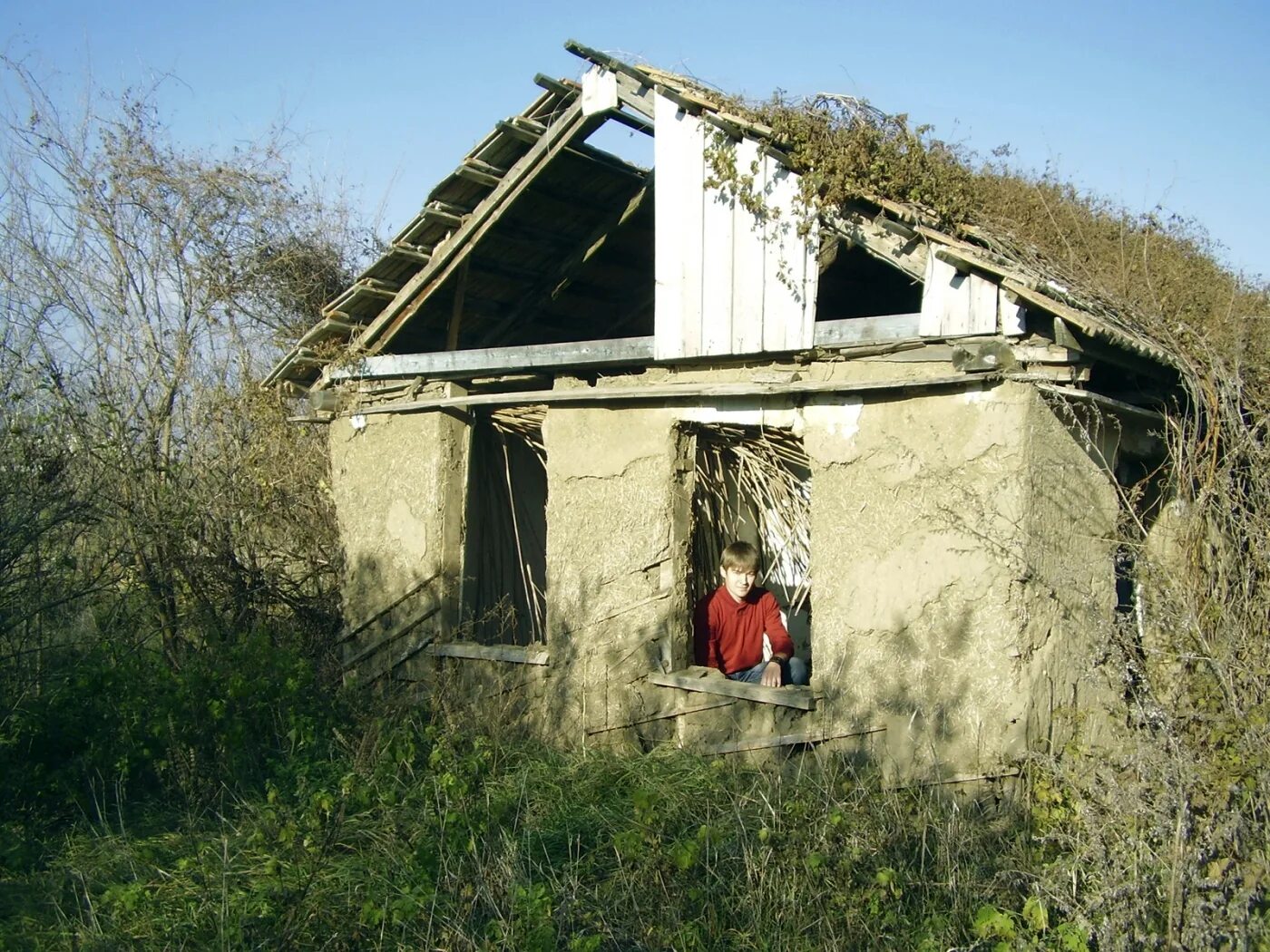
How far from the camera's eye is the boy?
6.69 metres

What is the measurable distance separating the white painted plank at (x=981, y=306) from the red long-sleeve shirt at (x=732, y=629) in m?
2.24

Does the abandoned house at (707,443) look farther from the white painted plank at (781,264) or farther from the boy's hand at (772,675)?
the boy's hand at (772,675)

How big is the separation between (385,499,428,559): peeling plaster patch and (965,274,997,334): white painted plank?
381 centimetres

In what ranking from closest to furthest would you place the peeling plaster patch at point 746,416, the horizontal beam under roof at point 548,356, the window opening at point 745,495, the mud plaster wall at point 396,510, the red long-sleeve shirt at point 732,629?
the horizontal beam under roof at point 548,356 → the peeling plaster patch at point 746,416 → the window opening at point 745,495 → the red long-sleeve shirt at point 732,629 → the mud plaster wall at point 396,510

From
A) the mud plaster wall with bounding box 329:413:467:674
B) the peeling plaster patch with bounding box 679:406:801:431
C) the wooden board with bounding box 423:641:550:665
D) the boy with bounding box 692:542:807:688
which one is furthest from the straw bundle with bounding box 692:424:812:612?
the mud plaster wall with bounding box 329:413:467:674

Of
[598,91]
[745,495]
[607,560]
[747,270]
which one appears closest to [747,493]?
[745,495]

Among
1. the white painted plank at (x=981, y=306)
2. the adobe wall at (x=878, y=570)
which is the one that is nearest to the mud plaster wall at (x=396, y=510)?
the adobe wall at (x=878, y=570)

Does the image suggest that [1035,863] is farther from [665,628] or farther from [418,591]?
[418,591]

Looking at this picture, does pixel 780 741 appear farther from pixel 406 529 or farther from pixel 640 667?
pixel 406 529

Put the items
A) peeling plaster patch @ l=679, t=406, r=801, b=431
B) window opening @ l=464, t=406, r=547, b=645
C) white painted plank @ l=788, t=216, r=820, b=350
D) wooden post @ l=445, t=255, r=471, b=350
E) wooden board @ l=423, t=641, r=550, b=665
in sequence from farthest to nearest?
window opening @ l=464, t=406, r=547, b=645 → wooden post @ l=445, t=255, r=471, b=350 → wooden board @ l=423, t=641, r=550, b=665 → peeling plaster patch @ l=679, t=406, r=801, b=431 → white painted plank @ l=788, t=216, r=820, b=350

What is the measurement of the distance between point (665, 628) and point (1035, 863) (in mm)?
2429

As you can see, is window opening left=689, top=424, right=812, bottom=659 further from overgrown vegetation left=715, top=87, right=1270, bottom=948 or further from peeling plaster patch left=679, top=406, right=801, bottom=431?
overgrown vegetation left=715, top=87, right=1270, bottom=948

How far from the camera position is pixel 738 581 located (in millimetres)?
6738

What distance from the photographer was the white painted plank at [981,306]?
5.13 metres
